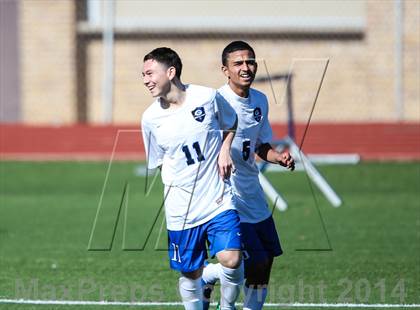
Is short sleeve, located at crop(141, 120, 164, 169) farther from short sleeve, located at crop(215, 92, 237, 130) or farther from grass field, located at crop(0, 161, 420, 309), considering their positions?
grass field, located at crop(0, 161, 420, 309)

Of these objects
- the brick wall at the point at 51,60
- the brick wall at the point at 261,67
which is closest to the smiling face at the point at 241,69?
the brick wall at the point at 261,67

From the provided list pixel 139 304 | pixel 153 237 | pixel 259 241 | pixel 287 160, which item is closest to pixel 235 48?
pixel 287 160

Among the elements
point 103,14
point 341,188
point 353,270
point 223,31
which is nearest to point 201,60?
point 223,31

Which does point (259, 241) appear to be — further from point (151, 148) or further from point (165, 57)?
point (165, 57)

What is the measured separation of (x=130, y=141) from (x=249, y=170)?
1045 centimetres

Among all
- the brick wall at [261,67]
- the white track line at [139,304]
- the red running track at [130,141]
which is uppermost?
the white track line at [139,304]

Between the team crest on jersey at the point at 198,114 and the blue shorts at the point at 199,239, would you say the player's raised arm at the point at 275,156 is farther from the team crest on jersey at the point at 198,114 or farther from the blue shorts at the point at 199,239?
the team crest on jersey at the point at 198,114

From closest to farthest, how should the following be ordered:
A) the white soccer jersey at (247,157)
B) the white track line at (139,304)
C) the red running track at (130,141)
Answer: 1. the white soccer jersey at (247,157)
2. the white track line at (139,304)
3. the red running track at (130,141)

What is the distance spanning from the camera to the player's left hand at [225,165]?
262 inches

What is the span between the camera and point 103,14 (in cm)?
1872

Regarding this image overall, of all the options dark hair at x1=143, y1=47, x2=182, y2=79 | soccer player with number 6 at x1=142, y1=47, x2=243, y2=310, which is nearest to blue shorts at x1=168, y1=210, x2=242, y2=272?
soccer player with number 6 at x1=142, y1=47, x2=243, y2=310

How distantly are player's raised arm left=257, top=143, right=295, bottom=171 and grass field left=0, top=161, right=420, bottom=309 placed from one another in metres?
1.54

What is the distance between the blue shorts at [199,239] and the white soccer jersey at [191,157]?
0.04 metres

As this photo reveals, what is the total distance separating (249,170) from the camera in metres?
7.29
